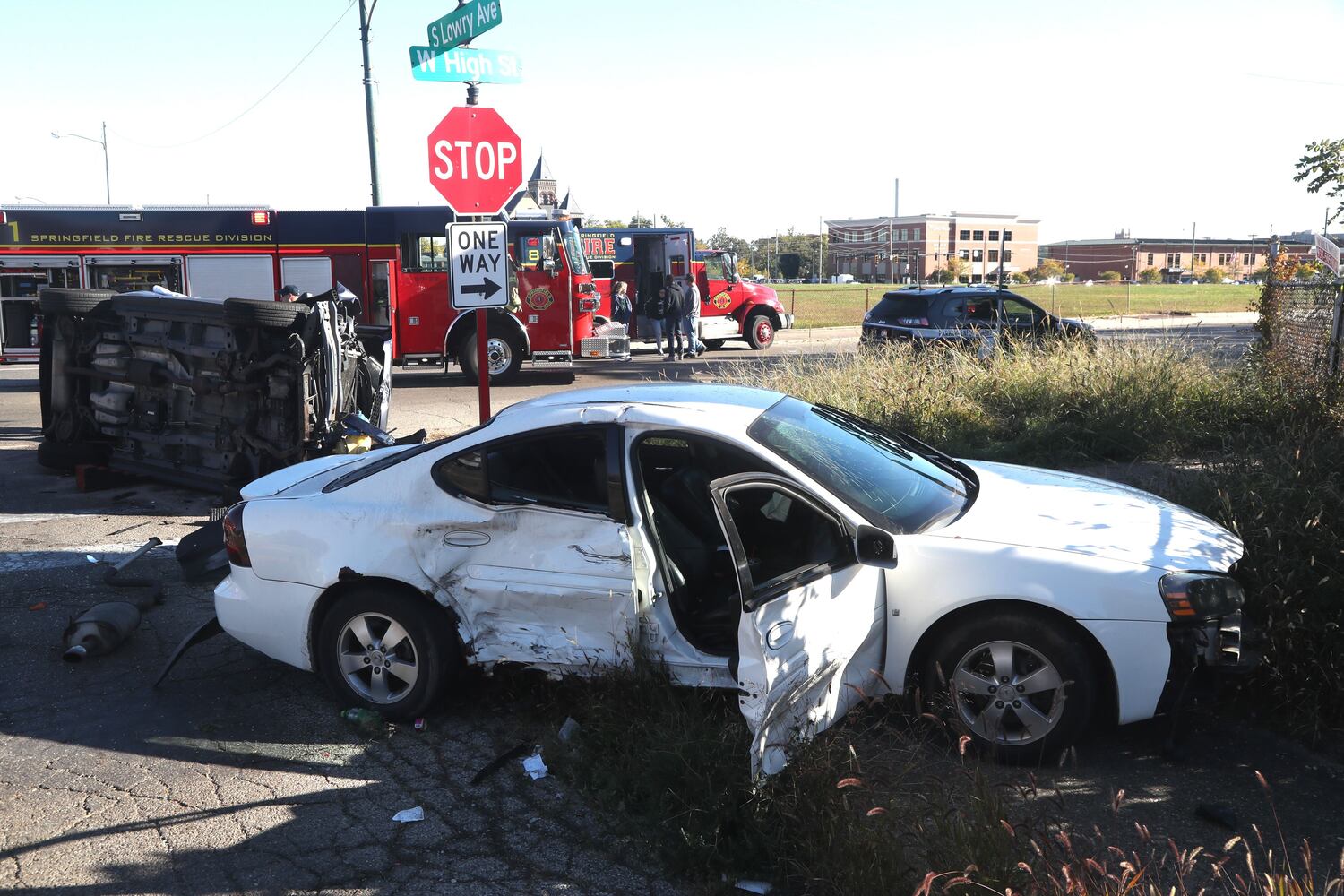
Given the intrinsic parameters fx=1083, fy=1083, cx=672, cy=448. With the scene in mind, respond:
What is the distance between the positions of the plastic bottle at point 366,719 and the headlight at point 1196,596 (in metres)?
3.29

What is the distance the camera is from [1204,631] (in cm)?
420

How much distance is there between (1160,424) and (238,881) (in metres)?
8.51

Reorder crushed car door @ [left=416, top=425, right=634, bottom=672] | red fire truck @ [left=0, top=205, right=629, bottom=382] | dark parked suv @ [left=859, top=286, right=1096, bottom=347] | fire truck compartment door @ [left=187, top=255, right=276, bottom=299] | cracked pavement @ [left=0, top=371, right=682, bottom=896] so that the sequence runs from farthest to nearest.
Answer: fire truck compartment door @ [left=187, top=255, right=276, bottom=299]
red fire truck @ [left=0, top=205, right=629, bottom=382]
dark parked suv @ [left=859, top=286, right=1096, bottom=347]
crushed car door @ [left=416, top=425, right=634, bottom=672]
cracked pavement @ [left=0, top=371, right=682, bottom=896]

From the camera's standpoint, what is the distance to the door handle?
4.73 metres

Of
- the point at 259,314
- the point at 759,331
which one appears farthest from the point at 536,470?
the point at 759,331

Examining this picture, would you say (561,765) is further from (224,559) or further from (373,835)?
(224,559)

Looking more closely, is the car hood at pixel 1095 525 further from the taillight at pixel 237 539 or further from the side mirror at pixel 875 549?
the taillight at pixel 237 539

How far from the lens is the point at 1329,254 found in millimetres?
8531

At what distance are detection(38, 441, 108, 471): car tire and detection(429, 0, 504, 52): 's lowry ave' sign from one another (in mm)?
4811

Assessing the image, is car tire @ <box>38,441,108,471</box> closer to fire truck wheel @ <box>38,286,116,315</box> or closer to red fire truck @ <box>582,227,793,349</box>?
fire truck wheel @ <box>38,286,116,315</box>

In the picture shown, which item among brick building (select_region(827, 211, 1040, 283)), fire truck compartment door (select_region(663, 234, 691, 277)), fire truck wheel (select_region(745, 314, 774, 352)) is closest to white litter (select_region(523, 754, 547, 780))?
fire truck compartment door (select_region(663, 234, 691, 277))

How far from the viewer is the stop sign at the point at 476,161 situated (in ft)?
27.0

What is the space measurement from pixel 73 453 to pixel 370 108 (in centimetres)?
1188

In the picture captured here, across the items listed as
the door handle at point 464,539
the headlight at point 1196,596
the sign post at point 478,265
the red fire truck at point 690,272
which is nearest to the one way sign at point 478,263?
the sign post at point 478,265
